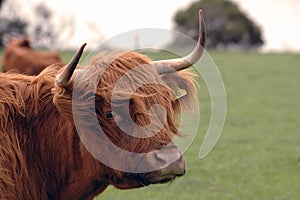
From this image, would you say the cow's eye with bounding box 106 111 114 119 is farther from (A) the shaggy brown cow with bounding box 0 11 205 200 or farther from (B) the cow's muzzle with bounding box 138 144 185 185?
(B) the cow's muzzle with bounding box 138 144 185 185

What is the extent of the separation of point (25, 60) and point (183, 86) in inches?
417

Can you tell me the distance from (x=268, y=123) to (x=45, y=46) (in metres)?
15.7

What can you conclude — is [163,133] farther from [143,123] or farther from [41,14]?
[41,14]

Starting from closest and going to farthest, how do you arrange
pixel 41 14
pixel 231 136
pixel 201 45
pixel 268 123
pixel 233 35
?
pixel 201 45
pixel 231 136
pixel 268 123
pixel 41 14
pixel 233 35

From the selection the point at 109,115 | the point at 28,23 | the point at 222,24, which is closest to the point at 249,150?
the point at 109,115

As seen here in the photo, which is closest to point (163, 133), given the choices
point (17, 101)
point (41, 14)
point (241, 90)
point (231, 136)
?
point (17, 101)

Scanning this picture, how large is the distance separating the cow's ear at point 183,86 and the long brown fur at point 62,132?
13 mm

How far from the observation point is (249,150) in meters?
11.3

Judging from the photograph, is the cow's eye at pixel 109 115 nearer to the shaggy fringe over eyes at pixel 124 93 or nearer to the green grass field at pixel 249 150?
the shaggy fringe over eyes at pixel 124 93

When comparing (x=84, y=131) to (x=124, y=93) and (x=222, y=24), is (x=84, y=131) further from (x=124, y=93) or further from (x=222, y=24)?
(x=222, y=24)

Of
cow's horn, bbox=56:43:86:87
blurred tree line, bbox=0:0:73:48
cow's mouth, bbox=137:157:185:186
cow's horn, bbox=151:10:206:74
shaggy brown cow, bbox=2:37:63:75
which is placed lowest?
blurred tree line, bbox=0:0:73:48

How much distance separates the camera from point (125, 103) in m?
5.01

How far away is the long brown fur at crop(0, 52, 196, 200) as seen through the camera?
5.04 metres

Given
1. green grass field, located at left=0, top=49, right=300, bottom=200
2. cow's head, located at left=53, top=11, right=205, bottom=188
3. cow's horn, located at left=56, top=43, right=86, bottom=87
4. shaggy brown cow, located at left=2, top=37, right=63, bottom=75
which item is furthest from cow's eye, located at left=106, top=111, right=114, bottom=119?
shaggy brown cow, located at left=2, top=37, right=63, bottom=75
